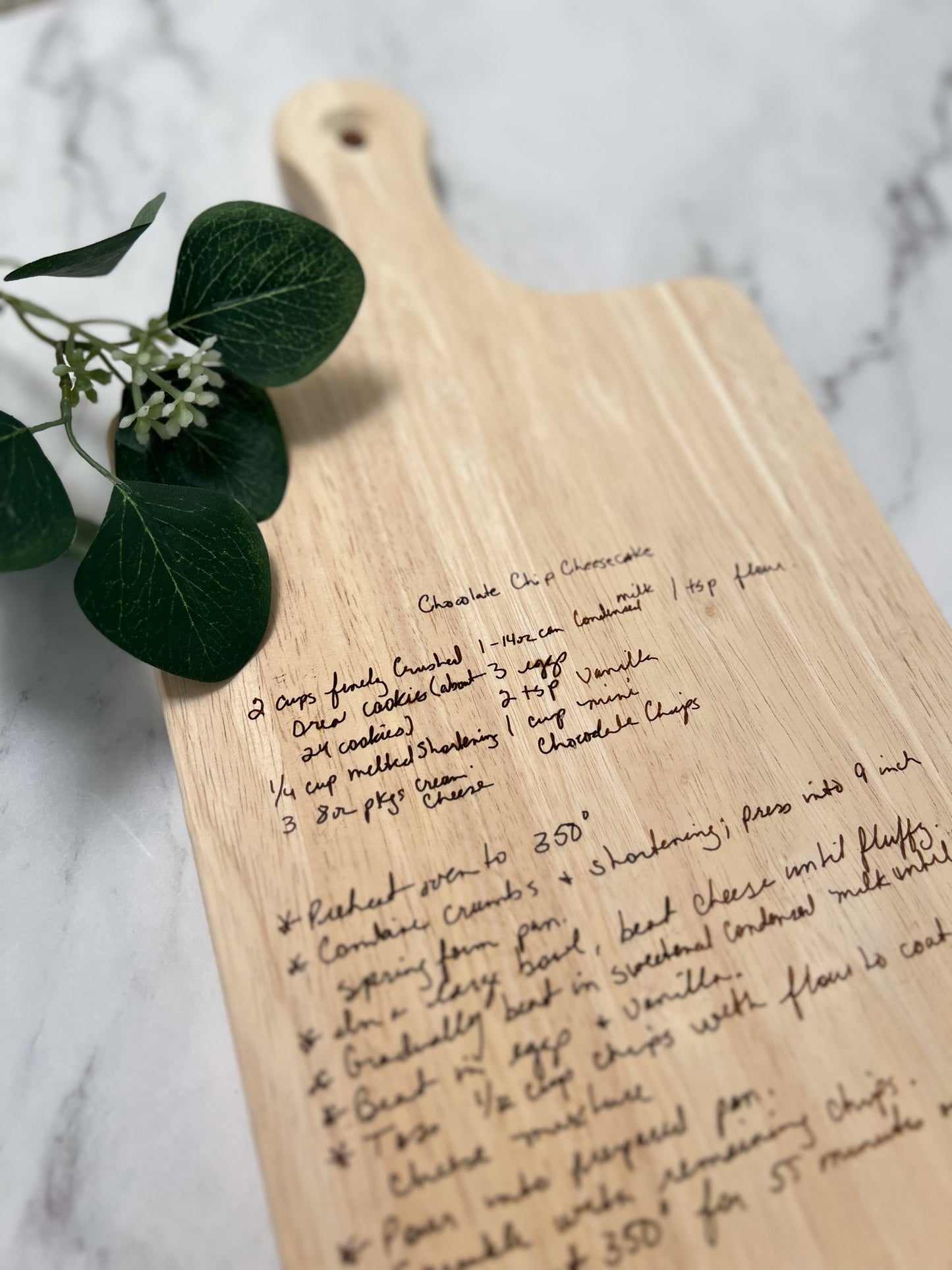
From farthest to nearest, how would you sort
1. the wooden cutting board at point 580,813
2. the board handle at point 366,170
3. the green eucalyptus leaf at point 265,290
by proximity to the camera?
the board handle at point 366,170
the green eucalyptus leaf at point 265,290
the wooden cutting board at point 580,813

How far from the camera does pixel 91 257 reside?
581 millimetres

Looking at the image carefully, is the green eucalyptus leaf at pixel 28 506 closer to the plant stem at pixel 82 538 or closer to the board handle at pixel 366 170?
the plant stem at pixel 82 538

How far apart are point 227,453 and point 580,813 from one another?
334 millimetres

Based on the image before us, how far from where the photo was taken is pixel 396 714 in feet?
1.94

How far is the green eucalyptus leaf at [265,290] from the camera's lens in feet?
2.01

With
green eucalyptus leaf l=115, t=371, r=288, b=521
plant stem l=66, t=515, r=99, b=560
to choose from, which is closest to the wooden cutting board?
green eucalyptus leaf l=115, t=371, r=288, b=521

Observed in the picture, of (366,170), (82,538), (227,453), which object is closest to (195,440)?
(227,453)

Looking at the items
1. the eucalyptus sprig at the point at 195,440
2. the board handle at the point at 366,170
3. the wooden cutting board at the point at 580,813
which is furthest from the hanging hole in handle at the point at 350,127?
the eucalyptus sprig at the point at 195,440

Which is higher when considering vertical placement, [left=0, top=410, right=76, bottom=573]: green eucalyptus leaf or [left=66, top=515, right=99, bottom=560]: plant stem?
[left=0, top=410, right=76, bottom=573]: green eucalyptus leaf

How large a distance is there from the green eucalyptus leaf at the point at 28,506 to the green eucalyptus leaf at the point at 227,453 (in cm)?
8

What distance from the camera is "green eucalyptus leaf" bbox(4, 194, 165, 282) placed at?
0.57 m

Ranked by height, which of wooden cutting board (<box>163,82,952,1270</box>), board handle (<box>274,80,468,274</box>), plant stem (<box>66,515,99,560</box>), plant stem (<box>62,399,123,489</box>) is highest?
board handle (<box>274,80,468,274</box>)

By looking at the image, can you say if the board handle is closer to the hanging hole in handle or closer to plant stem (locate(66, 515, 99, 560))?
the hanging hole in handle

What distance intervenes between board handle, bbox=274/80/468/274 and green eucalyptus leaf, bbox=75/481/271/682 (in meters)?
0.31
